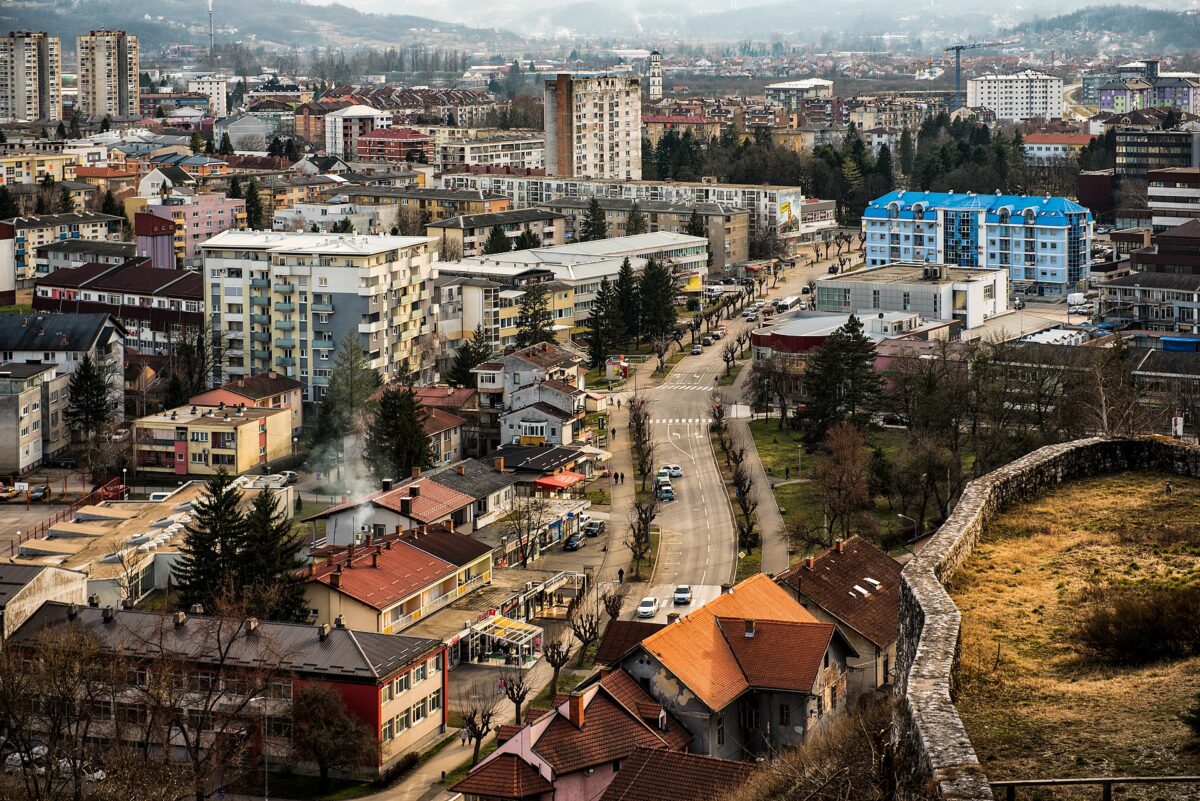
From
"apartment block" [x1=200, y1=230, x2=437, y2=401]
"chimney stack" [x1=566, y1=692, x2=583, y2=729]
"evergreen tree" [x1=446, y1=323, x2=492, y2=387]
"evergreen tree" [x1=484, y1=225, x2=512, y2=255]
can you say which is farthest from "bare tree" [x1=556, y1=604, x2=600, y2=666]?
"evergreen tree" [x1=484, y1=225, x2=512, y2=255]

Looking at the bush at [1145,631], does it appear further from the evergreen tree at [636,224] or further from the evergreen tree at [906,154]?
the evergreen tree at [906,154]

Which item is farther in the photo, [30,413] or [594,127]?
[594,127]

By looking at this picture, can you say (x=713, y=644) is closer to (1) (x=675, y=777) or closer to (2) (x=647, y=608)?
(1) (x=675, y=777)

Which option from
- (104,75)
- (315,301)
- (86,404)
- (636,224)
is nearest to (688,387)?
(315,301)

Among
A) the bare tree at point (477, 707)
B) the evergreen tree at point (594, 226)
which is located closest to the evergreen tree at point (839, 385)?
the bare tree at point (477, 707)

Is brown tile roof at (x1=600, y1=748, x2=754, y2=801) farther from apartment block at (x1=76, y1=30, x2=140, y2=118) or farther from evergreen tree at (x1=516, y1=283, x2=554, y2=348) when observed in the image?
apartment block at (x1=76, y1=30, x2=140, y2=118)
